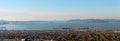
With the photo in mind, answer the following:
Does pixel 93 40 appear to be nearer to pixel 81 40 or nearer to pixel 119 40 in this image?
pixel 81 40

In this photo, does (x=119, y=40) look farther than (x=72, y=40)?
Yes

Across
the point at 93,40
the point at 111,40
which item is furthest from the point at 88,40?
the point at 111,40

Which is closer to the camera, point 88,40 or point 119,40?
point 88,40

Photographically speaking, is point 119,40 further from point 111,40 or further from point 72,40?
point 72,40

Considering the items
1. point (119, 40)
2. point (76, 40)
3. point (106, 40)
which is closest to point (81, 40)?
point (76, 40)

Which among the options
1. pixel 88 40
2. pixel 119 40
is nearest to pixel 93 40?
pixel 88 40

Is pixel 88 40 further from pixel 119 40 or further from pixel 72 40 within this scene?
pixel 119 40
